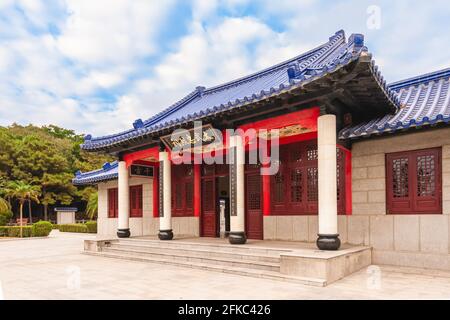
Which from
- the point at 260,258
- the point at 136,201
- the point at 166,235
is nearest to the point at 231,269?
the point at 260,258

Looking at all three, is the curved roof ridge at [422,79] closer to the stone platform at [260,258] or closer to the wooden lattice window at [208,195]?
the stone platform at [260,258]

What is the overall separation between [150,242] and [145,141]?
2864mm

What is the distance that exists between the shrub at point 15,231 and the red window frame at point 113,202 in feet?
27.5

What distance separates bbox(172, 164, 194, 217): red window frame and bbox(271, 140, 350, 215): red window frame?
318 centimetres

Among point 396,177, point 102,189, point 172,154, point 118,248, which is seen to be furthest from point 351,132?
point 102,189

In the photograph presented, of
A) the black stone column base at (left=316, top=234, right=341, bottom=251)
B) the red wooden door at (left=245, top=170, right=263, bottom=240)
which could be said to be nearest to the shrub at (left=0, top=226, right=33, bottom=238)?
the red wooden door at (left=245, top=170, right=263, bottom=240)

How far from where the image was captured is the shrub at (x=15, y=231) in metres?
21.3

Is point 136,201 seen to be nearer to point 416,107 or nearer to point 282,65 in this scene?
point 282,65

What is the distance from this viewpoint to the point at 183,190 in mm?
12258

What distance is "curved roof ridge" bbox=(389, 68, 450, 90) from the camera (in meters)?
8.46

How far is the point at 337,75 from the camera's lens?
6297 millimetres

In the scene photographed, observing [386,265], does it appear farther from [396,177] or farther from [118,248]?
[118,248]

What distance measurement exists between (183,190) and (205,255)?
4.04m

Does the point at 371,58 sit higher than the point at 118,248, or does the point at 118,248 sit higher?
the point at 371,58
